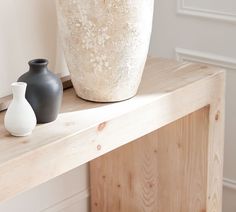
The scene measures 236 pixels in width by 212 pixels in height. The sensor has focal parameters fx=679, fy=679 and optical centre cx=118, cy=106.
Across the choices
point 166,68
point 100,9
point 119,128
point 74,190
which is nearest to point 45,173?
point 119,128

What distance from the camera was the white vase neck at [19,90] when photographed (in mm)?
1634

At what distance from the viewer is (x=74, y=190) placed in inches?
98.1

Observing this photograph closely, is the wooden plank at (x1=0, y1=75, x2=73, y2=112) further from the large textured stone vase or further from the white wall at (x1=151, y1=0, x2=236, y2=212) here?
the white wall at (x1=151, y1=0, x2=236, y2=212)

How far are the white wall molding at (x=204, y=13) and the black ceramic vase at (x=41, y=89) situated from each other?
0.86m

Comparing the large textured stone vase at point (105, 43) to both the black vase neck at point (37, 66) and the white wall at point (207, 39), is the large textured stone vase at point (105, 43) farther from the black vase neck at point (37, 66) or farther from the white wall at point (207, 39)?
the white wall at point (207, 39)

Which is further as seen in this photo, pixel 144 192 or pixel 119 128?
pixel 144 192

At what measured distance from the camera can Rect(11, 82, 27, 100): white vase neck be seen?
1.63 m

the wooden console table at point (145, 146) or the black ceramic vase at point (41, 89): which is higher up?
the black ceramic vase at point (41, 89)

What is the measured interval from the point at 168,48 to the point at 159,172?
0.49 m

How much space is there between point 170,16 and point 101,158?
59 cm

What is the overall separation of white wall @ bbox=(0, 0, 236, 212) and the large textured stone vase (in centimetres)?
20

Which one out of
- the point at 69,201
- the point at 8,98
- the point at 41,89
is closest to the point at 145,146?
the point at 69,201

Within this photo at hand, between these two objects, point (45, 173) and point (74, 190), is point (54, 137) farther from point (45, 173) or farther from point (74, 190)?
point (74, 190)

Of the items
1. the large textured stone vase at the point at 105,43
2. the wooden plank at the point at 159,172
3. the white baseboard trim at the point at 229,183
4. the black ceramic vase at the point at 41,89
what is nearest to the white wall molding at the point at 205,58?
the wooden plank at the point at 159,172
